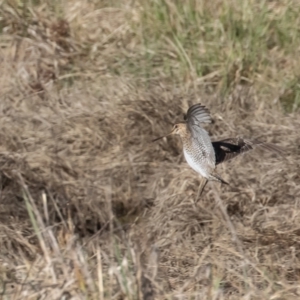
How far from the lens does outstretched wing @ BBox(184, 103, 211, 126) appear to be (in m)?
3.38

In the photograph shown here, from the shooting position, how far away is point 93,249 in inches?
133

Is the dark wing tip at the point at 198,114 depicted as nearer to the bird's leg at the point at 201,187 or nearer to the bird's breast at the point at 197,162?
the bird's breast at the point at 197,162

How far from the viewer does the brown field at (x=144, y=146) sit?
3.14 metres

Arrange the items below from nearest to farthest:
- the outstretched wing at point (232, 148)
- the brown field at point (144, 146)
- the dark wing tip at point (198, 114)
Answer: the brown field at point (144, 146)
the dark wing tip at point (198, 114)
the outstretched wing at point (232, 148)

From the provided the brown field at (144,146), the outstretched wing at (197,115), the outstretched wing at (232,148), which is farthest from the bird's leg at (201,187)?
the outstretched wing at (197,115)

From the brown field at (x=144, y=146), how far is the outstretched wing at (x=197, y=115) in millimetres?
339

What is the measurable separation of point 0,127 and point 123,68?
2.87ft

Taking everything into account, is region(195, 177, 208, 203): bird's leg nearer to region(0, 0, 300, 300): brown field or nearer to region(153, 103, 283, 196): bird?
region(0, 0, 300, 300): brown field

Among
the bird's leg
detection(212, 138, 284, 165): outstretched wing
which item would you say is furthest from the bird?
the bird's leg

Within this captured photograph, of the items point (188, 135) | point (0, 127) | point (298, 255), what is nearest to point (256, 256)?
point (298, 255)

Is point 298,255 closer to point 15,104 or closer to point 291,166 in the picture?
point 291,166

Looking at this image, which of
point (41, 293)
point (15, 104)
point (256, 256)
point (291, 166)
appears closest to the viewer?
point (41, 293)

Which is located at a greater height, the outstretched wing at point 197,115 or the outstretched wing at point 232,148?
the outstretched wing at point 197,115

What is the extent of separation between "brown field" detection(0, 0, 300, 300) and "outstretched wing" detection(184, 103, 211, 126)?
0.34 m
